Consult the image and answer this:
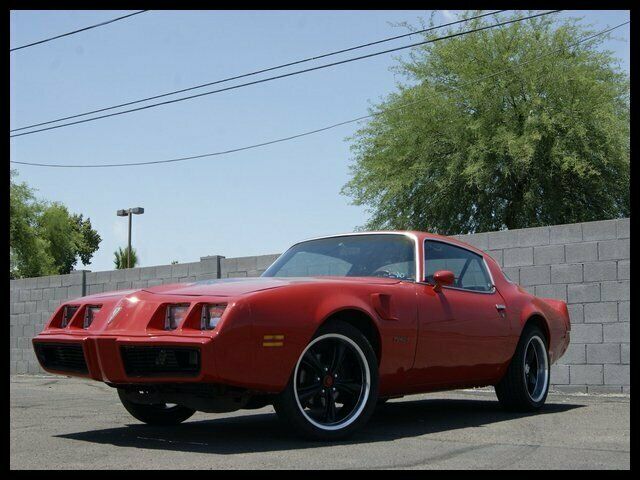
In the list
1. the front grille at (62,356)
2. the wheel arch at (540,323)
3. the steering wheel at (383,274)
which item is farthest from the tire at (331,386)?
the wheel arch at (540,323)

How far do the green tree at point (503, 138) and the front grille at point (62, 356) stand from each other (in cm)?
2140

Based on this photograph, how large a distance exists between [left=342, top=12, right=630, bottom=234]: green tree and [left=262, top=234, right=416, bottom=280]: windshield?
19.5 m

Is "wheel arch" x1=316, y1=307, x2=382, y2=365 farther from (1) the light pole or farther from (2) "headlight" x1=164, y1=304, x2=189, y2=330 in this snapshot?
(1) the light pole

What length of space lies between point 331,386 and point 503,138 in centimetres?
2210

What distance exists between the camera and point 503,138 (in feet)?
88.6

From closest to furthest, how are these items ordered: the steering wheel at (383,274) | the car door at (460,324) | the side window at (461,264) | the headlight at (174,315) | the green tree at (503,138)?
the headlight at (174,315), the car door at (460,324), the steering wheel at (383,274), the side window at (461,264), the green tree at (503,138)

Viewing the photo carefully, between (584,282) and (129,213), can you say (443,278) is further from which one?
(129,213)

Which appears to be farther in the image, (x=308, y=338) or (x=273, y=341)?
(x=308, y=338)

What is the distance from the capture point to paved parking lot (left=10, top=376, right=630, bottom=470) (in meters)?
4.86

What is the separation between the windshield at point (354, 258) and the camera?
6.98 metres

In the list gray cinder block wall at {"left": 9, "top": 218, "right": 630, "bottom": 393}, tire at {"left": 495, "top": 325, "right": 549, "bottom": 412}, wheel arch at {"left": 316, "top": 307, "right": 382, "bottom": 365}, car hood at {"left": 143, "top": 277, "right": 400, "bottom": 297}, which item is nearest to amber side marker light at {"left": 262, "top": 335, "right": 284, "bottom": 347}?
car hood at {"left": 143, "top": 277, "right": 400, "bottom": 297}

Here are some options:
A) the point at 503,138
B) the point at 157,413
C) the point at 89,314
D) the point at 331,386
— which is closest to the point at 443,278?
the point at 331,386

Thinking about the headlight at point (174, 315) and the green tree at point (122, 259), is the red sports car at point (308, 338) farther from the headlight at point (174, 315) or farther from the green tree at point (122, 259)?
the green tree at point (122, 259)

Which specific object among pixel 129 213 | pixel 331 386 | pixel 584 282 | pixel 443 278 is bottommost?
pixel 331 386
